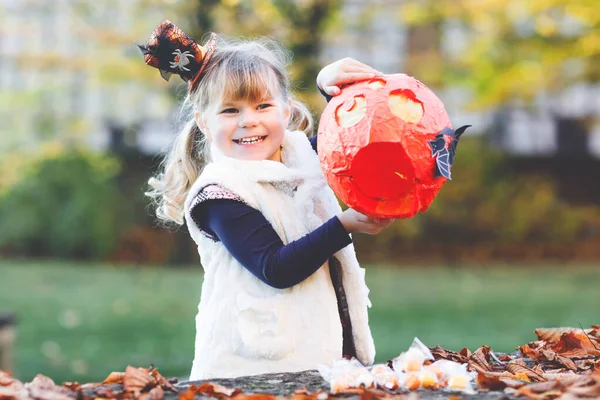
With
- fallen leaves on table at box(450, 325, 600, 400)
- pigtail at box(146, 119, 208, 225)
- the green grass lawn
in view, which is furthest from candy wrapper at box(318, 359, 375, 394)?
the green grass lawn

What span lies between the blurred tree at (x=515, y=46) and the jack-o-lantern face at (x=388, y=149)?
11.8 m

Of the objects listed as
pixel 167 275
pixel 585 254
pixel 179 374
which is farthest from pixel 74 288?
pixel 585 254

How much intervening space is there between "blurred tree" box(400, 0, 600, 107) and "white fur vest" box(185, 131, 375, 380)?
38.5 ft

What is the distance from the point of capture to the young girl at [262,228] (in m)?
2.85

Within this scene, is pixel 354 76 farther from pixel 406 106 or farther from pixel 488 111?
pixel 488 111

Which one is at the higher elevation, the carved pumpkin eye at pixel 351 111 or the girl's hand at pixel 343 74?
the girl's hand at pixel 343 74

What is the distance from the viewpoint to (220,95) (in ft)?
10.0

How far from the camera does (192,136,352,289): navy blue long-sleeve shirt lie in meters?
2.74

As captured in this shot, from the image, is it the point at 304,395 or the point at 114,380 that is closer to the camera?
the point at 304,395

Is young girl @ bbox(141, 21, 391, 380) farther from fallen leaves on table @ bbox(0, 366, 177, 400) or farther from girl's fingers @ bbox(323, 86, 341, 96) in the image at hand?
fallen leaves on table @ bbox(0, 366, 177, 400)

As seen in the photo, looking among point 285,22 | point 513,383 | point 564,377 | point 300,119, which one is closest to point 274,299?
point 513,383

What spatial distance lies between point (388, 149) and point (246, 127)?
1.98ft

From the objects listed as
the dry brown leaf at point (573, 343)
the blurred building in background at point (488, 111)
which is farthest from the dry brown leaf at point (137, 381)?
the blurred building in background at point (488, 111)

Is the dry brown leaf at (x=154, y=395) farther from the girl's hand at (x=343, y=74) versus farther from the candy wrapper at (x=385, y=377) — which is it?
the girl's hand at (x=343, y=74)
